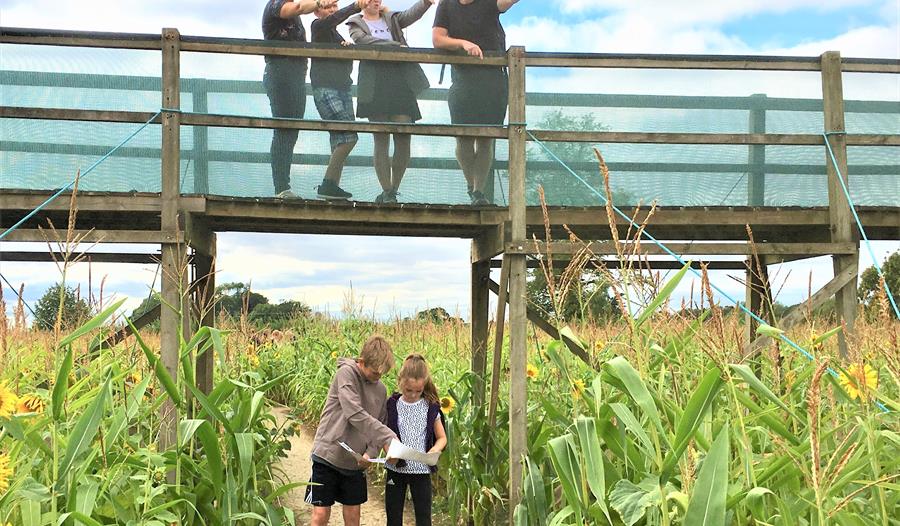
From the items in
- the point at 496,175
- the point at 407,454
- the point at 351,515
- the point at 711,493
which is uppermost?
the point at 496,175

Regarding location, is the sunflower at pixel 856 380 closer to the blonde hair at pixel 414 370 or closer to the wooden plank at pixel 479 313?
the blonde hair at pixel 414 370

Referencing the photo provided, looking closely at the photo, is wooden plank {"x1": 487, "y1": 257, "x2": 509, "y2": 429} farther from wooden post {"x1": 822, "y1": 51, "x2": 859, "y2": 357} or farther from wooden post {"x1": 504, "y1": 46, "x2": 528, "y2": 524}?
wooden post {"x1": 822, "y1": 51, "x2": 859, "y2": 357}

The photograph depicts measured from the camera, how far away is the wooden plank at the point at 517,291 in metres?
5.48

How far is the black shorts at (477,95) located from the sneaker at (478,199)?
1.58ft

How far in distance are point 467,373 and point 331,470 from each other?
5.90 feet

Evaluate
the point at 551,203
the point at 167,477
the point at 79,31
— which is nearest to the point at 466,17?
the point at 551,203

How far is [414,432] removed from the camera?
501 centimetres

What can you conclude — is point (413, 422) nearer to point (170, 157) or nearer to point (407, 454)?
point (407, 454)

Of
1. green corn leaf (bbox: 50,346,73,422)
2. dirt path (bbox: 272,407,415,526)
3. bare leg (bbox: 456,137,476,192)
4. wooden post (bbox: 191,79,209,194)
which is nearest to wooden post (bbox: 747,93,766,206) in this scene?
bare leg (bbox: 456,137,476,192)

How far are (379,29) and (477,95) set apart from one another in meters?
0.86

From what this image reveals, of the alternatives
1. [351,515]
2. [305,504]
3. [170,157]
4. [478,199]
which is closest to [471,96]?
[478,199]

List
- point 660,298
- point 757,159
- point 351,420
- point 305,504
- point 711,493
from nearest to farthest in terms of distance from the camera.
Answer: point 711,493, point 660,298, point 351,420, point 757,159, point 305,504

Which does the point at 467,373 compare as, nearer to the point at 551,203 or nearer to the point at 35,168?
the point at 551,203

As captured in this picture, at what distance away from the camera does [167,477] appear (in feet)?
15.1
